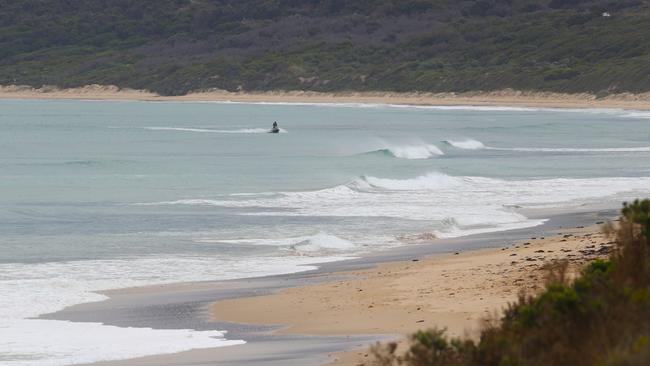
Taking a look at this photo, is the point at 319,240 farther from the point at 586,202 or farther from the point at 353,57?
the point at 353,57

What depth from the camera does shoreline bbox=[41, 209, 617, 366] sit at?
1162cm

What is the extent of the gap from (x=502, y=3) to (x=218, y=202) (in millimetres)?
133444

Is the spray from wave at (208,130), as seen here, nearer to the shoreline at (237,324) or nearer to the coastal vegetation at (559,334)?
the shoreline at (237,324)

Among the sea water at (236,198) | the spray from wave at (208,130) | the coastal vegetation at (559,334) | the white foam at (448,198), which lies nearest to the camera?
the coastal vegetation at (559,334)

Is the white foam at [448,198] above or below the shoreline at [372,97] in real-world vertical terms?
above

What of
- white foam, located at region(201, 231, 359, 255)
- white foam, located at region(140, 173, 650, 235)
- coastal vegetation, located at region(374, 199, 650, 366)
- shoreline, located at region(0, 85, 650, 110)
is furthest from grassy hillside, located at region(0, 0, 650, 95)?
coastal vegetation, located at region(374, 199, 650, 366)

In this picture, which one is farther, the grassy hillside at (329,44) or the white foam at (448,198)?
the grassy hillside at (329,44)

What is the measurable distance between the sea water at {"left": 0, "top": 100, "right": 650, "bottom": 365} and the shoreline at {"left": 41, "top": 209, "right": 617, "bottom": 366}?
370 mm

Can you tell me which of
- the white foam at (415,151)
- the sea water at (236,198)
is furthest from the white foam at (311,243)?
the white foam at (415,151)

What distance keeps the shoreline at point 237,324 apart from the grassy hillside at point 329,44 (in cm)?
8657

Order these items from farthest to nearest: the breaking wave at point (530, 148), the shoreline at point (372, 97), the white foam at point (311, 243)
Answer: the shoreline at point (372, 97) < the breaking wave at point (530, 148) < the white foam at point (311, 243)

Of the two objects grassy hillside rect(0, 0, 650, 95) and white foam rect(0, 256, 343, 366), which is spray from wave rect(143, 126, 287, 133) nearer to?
grassy hillside rect(0, 0, 650, 95)

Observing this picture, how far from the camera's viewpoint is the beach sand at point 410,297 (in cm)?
1280

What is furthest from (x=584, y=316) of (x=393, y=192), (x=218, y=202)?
(x=393, y=192)
